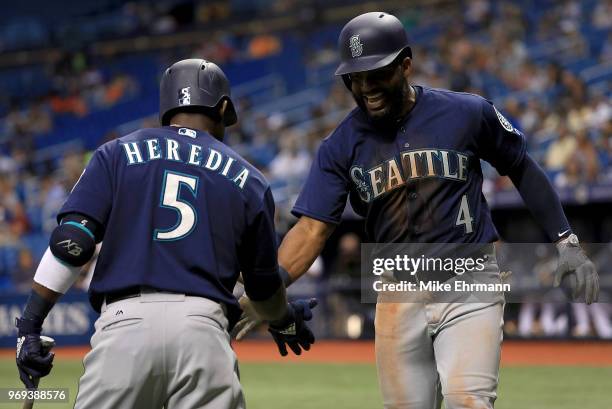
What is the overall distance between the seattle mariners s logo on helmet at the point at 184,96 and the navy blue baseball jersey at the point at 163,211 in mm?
200

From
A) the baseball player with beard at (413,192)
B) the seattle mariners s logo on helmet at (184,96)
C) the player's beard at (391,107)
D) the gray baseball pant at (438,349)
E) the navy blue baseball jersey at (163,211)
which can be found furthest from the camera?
the player's beard at (391,107)

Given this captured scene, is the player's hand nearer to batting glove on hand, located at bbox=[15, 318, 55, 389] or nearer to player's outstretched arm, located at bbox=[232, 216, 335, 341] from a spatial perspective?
player's outstretched arm, located at bbox=[232, 216, 335, 341]

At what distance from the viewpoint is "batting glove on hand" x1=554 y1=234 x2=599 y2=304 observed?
4934 mm

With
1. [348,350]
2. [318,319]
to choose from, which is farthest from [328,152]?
[318,319]

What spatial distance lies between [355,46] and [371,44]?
79mm

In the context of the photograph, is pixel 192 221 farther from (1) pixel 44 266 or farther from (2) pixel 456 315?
(2) pixel 456 315

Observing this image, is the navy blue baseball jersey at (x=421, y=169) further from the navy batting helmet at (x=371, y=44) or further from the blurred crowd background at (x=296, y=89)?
the blurred crowd background at (x=296, y=89)

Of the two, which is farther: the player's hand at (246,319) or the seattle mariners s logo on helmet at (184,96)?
Answer: the player's hand at (246,319)

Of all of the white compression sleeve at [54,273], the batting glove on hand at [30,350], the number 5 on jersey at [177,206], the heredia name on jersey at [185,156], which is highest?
the heredia name on jersey at [185,156]

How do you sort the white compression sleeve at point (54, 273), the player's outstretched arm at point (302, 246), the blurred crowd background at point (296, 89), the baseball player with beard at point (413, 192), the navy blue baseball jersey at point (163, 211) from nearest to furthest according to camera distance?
the navy blue baseball jersey at point (163, 211)
the white compression sleeve at point (54, 273)
the baseball player with beard at point (413, 192)
the player's outstretched arm at point (302, 246)
the blurred crowd background at point (296, 89)

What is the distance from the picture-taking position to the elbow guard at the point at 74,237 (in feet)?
12.6

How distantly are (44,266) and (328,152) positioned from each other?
1.64m

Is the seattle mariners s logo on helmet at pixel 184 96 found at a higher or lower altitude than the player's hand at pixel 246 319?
higher

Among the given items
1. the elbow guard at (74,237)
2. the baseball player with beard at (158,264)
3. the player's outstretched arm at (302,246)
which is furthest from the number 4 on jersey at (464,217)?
the elbow guard at (74,237)
